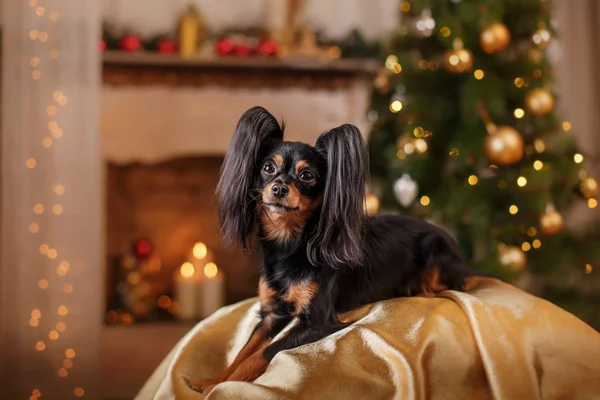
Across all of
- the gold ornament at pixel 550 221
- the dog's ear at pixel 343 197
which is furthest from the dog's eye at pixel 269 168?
the gold ornament at pixel 550 221

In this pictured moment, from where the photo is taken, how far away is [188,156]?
4.22 m

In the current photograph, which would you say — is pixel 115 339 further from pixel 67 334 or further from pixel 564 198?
pixel 564 198

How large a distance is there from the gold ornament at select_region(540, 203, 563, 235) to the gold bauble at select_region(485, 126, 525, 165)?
0.25m

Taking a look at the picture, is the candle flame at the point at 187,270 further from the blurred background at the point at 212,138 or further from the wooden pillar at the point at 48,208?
the wooden pillar at the point at 48,208

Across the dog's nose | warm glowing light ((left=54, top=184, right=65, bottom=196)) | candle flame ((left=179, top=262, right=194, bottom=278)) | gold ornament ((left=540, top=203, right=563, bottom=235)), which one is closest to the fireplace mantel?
candle flame ((left=179, top=262, right=194, bottom=278))

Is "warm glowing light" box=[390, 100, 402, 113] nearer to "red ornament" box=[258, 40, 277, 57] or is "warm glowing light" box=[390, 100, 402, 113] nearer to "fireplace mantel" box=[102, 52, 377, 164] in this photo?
"fireplace mantel" box=[102, 52, 377, 164]

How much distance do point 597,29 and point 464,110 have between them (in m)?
1.75

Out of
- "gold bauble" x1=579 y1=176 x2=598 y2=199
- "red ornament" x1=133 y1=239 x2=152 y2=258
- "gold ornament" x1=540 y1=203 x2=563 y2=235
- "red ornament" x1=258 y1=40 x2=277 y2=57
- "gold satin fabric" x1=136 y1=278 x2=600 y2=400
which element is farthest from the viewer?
"red ornament" x1=133 y1=239 x2=152 y2=258

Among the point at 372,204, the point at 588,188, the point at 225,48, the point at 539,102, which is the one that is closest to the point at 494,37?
the point at 539,102

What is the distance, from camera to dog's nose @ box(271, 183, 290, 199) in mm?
1688

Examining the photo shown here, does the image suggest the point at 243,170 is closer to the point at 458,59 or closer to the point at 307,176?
the point at 307,176

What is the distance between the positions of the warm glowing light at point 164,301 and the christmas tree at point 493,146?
5.15 ft

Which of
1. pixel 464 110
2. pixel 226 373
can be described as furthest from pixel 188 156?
pixel 226 373

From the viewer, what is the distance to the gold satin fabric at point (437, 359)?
5.46ft
